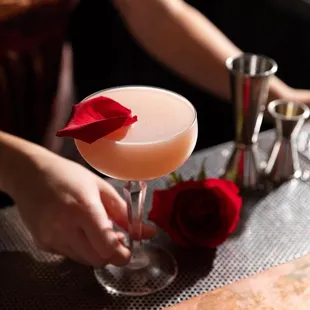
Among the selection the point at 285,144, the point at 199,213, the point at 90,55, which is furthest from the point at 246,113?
the point at 90,55

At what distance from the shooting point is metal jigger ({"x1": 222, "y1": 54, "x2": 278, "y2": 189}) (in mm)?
891

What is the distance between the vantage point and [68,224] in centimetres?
76

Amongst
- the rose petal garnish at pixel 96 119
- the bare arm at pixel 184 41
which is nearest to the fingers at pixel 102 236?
the rose petal garnish at pixel 96 119

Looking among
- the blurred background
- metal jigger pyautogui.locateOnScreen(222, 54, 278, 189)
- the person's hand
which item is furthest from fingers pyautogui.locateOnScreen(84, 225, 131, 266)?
the blurred background

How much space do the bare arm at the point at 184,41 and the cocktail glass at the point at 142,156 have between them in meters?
0.39

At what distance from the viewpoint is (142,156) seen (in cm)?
70

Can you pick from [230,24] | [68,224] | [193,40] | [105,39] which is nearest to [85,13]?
[105,39]

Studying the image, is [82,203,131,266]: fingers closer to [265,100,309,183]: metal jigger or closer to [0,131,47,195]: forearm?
[0,131,47,195]: forearm

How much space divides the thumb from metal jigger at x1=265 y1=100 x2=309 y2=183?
231 mm

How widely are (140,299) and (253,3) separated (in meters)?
1.24

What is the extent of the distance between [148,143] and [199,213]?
0.15 meters

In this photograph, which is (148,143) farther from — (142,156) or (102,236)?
(102,236)

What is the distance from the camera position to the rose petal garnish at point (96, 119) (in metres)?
0.68

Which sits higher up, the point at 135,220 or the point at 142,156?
the point at 142,156
